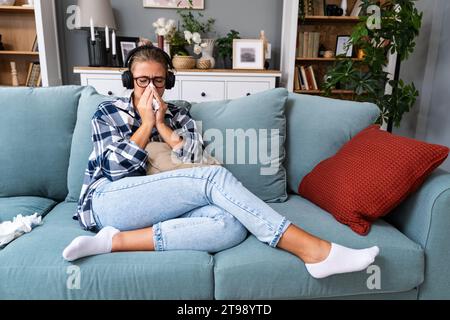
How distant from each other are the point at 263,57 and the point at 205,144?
5.85ft

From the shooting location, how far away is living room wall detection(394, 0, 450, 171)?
248 centimetres

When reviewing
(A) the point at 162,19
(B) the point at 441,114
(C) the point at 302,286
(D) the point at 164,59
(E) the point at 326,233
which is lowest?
(C) the point at 302,286

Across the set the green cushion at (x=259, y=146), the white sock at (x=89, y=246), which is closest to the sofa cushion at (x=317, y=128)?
the green cushion at (x=259, y=146)

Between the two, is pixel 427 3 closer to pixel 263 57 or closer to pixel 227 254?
pixel 263 57

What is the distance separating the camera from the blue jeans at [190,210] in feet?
3.58

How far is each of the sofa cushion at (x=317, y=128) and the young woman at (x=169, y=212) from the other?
0.45 m

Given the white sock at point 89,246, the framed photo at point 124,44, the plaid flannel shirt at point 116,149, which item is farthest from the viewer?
the framed photo at point 124,44

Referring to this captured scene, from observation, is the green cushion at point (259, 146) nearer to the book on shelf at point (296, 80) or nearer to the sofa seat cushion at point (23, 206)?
the sofa seat cushion at point (23, 206)

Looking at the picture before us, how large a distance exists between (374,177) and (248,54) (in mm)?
2126

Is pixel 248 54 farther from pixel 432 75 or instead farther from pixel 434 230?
pixel 434 230

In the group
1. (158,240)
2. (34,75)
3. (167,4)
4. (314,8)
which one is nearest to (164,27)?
(167,4)

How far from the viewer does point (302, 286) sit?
3.48 ft

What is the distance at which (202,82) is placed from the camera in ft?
9.56

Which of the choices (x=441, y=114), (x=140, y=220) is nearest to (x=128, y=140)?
(x=140, y=220)
